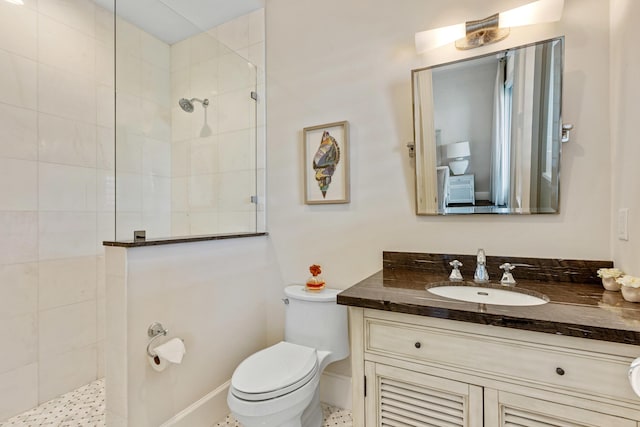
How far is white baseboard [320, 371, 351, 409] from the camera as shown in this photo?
1846 millimetres

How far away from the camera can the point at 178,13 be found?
7.34 ft

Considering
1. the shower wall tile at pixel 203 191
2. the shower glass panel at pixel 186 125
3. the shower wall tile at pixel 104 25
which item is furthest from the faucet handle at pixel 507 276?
the shower wall tile at pixel 104 25

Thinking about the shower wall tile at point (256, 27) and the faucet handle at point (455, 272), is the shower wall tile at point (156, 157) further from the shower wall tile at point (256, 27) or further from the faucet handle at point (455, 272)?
the faucet handle at point (455, 272)

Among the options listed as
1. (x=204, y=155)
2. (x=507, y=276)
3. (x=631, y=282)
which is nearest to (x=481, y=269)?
(x=507, y=276)

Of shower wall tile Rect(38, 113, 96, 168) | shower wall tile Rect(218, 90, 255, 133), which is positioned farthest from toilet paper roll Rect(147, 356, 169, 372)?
shower wall tile Rect(218, 90, 255, 133)

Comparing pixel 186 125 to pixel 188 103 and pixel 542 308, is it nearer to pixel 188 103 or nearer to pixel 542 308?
pixel 188 103

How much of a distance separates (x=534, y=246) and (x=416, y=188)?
0.60 m

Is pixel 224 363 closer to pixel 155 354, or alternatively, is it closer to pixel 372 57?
pixel 155 354

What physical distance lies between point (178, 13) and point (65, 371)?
2.52 m

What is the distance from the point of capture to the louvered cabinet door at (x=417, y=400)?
3.40 ft

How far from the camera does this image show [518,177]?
1443 millimetres

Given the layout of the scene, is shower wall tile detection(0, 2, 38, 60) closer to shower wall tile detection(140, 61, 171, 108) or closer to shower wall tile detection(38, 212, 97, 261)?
shower wall tile detection(140, 61, 171, 108)

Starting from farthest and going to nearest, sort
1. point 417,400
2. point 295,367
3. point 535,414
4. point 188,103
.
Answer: point 188,103 < point 295,367 < point 417,400 < point 535,414

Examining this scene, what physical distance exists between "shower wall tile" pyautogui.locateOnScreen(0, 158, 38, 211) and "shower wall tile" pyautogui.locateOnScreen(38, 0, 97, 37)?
957 millimetres
